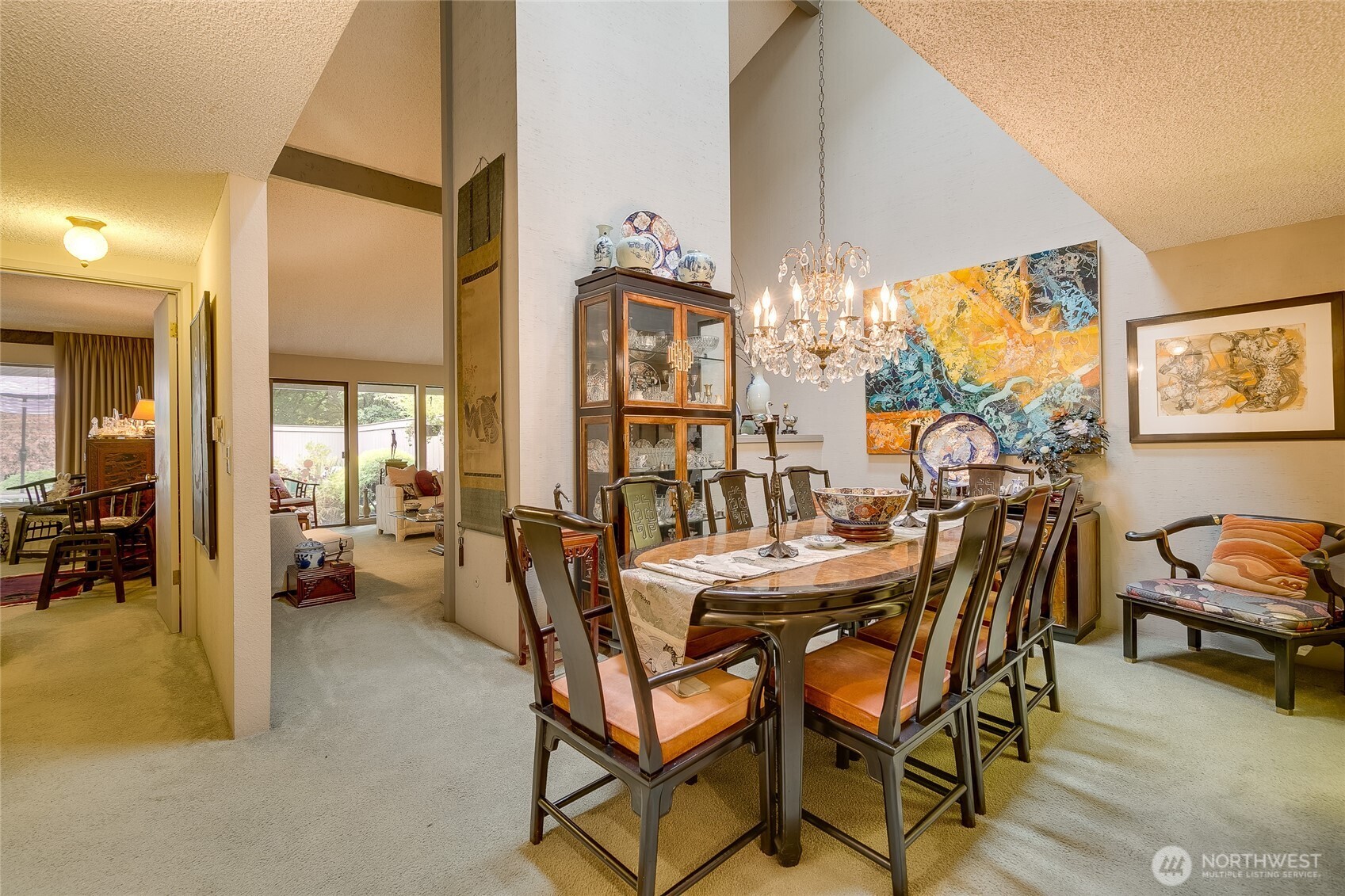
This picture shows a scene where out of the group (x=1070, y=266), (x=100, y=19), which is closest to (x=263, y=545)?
(x=100, y=19)

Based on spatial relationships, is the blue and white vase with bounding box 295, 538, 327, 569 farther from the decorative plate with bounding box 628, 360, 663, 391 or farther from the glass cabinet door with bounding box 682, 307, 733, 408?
the glass cabinet door with bounding box 682, 307, 733, 408

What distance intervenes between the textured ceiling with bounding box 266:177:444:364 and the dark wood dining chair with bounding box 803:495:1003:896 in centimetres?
525

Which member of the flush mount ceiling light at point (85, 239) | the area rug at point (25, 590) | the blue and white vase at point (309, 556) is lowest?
the area rug at point (25, 590)

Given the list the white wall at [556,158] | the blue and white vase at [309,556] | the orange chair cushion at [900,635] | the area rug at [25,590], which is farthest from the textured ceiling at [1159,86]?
the area rug at [25,590]

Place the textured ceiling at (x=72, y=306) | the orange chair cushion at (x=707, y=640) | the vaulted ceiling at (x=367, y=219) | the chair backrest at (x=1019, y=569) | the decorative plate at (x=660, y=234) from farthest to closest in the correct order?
the textured ceiling at (x=72, y=306) < the vaulted ceiling at (x=367, y=219) < the decorative plate at (x=660, y=234) < the orange chair cushion at (x=707, y=640) < the chair backrest at (x=1019, y=569)

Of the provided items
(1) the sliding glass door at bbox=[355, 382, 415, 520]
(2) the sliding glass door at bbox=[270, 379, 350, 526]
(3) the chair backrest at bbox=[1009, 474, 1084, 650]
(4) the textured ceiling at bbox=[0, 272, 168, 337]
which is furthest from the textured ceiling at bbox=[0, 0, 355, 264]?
(1) the sliding glass door at bbox=[355, 382, 415, 520]

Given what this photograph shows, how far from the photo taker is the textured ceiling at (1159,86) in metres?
1.42

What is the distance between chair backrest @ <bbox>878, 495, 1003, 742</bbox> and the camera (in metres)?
1.40

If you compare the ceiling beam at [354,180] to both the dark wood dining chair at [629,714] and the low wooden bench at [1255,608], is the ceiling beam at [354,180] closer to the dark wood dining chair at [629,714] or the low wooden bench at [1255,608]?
the dark wood dining chair at [629,714]

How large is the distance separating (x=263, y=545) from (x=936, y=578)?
263 cm

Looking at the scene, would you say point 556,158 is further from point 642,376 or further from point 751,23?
point 751,23

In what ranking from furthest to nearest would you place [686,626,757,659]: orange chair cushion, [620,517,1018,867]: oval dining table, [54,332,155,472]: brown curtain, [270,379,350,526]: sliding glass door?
[270,379,350,526]: sliding glass door
[54,332,155,472]: brown curtain
[686,626,757,659]: orange chair cushion
[620,517,1018,867]: oval dining table

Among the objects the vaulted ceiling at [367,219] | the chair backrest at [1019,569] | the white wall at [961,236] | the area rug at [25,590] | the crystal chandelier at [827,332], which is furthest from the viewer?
the area rug at [25,590]

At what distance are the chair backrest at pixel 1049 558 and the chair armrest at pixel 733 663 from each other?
111 centimetres
